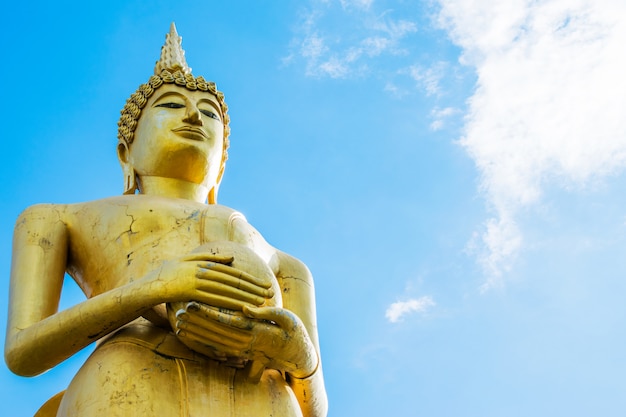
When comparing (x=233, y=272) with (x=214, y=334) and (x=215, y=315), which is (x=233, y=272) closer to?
(x=215, y=315)

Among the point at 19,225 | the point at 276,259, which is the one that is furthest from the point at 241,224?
the point at 19,225

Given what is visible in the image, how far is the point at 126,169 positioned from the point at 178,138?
0.77 meters

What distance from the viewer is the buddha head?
28.7ft

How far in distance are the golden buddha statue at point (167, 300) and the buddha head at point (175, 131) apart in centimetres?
2

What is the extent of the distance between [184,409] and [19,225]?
2330 mm

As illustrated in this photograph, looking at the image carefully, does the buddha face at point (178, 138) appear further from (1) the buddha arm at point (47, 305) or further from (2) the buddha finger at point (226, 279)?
(2) the buddha finger at point (226, 279)

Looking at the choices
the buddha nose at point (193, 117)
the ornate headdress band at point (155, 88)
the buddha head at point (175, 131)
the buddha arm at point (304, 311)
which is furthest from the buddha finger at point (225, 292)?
the ornate headdress band at point (155, 88)

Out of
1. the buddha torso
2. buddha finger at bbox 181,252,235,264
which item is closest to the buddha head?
the buddha torso

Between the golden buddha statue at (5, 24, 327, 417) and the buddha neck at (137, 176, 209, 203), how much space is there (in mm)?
11

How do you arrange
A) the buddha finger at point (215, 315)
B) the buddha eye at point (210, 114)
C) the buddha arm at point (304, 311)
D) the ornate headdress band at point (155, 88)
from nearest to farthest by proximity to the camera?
1. the buddha finger at point (215, 315)
2. the buddha arm at point (304, 311)
3. the buddha eye at point (210, 114)
4. the ornate headdress band at point (155, 88)

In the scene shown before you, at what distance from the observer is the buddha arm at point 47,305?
685 centimetres

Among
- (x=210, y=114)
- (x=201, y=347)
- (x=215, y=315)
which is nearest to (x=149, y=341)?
(x=201, y=347)

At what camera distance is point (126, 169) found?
361 inches

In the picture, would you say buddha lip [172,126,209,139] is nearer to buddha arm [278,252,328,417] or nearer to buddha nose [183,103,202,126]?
buddha nose [183,103,202,126]
